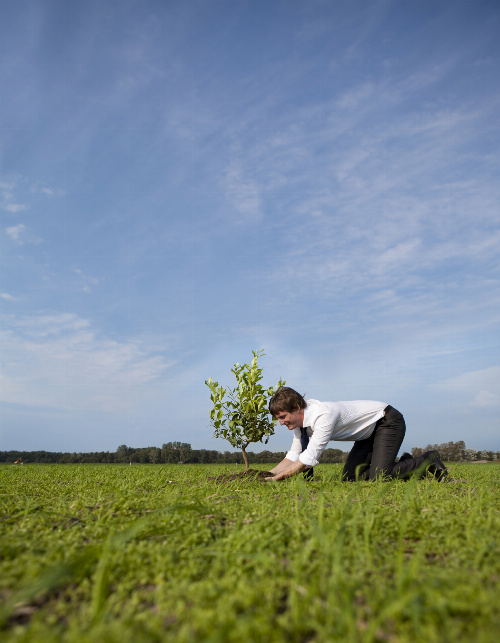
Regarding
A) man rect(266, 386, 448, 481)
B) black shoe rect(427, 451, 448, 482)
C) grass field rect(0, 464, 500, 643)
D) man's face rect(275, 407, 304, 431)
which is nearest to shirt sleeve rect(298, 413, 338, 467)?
man rect(266, 386, 448, 481)

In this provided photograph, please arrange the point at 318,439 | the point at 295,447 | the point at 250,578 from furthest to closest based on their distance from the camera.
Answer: the point at 295,447 → the point at 318,439 → the point at 250,578

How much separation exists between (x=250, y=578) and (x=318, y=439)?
13.8 feet

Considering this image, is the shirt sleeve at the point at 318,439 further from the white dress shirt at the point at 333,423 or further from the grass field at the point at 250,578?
the grass field at the point at 250,578

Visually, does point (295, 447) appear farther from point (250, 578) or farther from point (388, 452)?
point (250, 578)

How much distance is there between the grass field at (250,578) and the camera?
1.90 meters

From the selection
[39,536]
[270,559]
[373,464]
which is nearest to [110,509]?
[39,536]

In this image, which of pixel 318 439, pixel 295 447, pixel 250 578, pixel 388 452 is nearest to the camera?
pixel 250 578

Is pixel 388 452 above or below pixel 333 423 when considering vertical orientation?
below

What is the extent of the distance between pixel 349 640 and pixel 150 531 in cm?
197

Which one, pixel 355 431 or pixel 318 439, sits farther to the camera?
pixel 355 431

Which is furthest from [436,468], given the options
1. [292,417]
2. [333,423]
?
[292,417]

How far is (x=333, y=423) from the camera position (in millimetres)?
6668

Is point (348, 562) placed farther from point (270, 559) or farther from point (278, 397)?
point (278, 397)

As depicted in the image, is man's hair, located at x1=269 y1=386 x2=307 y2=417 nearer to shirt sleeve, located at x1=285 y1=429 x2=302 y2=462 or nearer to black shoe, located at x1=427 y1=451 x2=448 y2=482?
shirt sleeve, located at x1=285 y1=429 x2=302 y2=462
